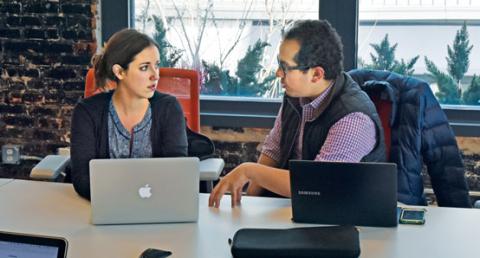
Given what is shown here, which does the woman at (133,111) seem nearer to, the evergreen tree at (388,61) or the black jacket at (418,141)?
the black jacket at (418,141)

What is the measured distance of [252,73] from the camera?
4199 millimetres

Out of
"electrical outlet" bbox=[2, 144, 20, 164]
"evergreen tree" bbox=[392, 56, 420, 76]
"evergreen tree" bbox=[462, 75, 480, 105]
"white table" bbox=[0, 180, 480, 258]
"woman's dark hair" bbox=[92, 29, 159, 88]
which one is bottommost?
"electrical outlet" bbox=[2, 144, 20, 164]

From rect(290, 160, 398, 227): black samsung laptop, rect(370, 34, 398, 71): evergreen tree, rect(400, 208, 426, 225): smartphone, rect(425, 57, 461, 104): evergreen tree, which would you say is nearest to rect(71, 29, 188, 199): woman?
rect(290, 160, 398, 227): black samsung laptop

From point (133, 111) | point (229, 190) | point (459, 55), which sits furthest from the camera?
point (459, 55)

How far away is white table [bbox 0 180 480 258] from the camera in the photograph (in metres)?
2.01

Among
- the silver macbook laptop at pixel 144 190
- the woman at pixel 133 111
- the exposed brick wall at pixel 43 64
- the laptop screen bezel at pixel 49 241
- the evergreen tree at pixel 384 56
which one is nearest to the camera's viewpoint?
the laptop screen bezel at pixel 49 241

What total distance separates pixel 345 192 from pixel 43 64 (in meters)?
2.71

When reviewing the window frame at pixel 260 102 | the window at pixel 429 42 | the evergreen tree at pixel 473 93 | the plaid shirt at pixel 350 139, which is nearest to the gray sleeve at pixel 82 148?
the plaid shirt at pixel 350 139

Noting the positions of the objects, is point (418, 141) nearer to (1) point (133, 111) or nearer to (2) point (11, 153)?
(1) point (133, 111)

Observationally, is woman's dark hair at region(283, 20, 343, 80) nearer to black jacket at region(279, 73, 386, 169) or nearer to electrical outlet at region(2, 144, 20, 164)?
black jacket at region(279, 73, 386, 169)

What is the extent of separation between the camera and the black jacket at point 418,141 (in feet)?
9.36

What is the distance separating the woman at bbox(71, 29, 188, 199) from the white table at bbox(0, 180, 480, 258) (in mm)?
321

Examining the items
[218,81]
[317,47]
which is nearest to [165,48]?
[218,81]

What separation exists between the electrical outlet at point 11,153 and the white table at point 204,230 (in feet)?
6.54
